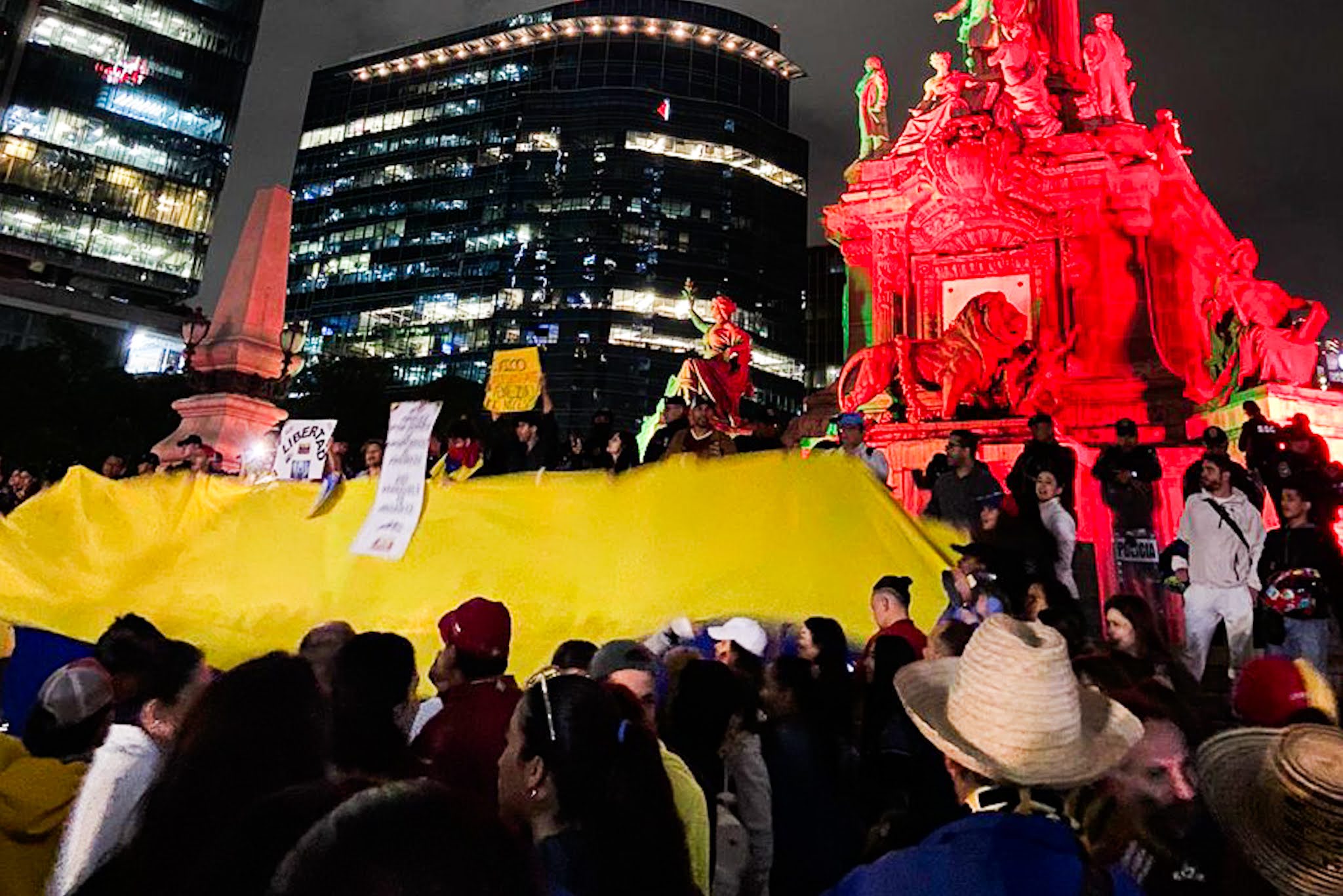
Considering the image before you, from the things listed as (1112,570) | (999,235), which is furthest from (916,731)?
(999,235)

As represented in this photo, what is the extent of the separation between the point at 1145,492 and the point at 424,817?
9.49m

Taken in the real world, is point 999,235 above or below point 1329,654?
above

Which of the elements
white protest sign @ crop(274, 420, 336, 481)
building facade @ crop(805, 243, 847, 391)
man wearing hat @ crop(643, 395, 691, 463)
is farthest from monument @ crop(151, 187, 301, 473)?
building facade @ crop(805, 243, 847, 391)

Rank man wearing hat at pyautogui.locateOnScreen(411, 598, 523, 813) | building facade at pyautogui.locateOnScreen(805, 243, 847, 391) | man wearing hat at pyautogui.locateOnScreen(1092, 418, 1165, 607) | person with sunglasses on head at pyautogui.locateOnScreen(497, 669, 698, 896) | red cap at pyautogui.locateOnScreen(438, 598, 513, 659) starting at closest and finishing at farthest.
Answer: person with sunglasses on head at pyautogui.locateOnScreen(497, 669, 698, 896), man wearing hat at pyautogui.locateOnScreen(411, 598, 523, 813), red cap at pyautogui.locateOnScreen(438, 598, 513, 659), man wearing hat at pyautogui.locateOnScreen(1092, 418, 1165, 607), building facade at pyautogui.locateOnScreen(805, 243, 847, 391)

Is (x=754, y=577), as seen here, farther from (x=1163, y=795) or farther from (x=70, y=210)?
(x=70, y=210)

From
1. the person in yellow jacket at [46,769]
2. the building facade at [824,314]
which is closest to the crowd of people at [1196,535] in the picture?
the person in yellow jacket at [46,769]

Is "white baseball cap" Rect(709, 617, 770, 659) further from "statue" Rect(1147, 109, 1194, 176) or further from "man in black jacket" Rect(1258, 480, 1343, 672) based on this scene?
"statue" Rect(1147, 109, 1194, 176)

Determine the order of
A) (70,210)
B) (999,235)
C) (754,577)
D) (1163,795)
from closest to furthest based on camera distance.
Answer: (1163,795) < (754,577) < (999,235) < (70,210)

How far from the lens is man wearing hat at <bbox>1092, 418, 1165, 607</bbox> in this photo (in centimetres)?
917

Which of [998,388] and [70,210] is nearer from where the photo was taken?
[998,388]

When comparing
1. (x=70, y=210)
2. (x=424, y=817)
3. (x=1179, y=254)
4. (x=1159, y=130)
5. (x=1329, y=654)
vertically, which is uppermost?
(x=70, y=210)

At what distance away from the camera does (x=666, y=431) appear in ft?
32.9

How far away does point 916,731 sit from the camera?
3605mm

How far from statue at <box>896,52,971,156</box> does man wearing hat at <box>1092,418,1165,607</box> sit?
587 inches
